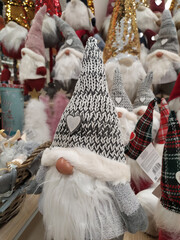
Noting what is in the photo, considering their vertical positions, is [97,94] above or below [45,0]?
Answer: below

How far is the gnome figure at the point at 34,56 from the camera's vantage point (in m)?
1.14

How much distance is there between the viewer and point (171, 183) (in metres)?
0.50

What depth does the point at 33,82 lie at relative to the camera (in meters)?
1.18

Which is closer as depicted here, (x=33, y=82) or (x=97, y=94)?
(x=97, y=94)

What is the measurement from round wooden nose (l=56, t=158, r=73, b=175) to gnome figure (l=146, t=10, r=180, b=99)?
0.80 metres

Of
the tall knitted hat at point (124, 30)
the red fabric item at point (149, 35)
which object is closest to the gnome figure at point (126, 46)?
the tall knitted hat at point (124, 30)

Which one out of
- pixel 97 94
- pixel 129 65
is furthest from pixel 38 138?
pixel 97 94

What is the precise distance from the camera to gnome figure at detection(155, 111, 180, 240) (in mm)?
499

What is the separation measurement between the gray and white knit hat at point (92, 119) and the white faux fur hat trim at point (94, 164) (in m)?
0.02

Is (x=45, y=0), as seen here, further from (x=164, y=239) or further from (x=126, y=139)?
(x=164, y=239)

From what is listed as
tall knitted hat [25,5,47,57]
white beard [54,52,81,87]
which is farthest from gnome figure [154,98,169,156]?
tall knitted hat [25,5,47,57]

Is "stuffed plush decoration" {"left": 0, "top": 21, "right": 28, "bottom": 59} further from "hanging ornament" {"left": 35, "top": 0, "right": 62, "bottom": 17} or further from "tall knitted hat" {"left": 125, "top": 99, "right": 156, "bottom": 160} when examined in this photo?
"tall knitted hat" {"left": 125, "top": 99, "right": 156, "bottom": 160}

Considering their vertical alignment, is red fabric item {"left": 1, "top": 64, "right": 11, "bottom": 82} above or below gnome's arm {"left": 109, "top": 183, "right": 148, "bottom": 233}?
above

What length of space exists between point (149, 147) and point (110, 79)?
0.50 meters
